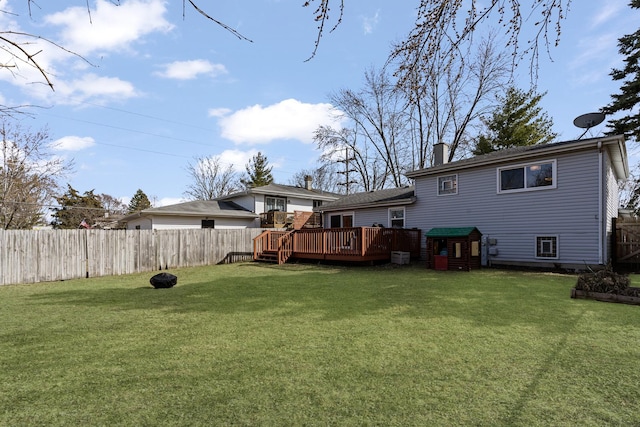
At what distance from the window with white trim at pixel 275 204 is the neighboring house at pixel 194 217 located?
1367 millimetres

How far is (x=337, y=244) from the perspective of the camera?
42.3ft

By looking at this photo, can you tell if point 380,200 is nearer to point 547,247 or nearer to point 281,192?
point 547,247

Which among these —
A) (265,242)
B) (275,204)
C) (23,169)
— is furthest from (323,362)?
(275,204)

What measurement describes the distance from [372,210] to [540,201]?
24.2ft

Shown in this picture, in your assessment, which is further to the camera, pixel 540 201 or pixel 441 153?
pixel 441 153

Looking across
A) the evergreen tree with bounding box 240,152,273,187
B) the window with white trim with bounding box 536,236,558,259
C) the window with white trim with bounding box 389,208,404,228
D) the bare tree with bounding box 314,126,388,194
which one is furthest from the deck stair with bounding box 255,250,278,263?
the evergreen tree with bounding box 240,152,273,187

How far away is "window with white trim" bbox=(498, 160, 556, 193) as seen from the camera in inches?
418

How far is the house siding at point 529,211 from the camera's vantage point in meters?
9.76

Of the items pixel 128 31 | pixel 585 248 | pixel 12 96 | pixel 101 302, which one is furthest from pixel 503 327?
pixel 585 248

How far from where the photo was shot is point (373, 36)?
3.84 metres

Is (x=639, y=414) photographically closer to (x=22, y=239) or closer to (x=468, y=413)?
(x=468, y=413)

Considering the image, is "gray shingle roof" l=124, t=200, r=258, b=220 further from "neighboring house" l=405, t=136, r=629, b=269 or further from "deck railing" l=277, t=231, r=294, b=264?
"neighboring house" l=405, t=136, r=629, b=269

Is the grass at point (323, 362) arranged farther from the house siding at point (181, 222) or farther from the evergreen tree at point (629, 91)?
the evergreen tree at point (629, 91)

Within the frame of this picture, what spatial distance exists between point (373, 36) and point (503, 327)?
4.15 m
